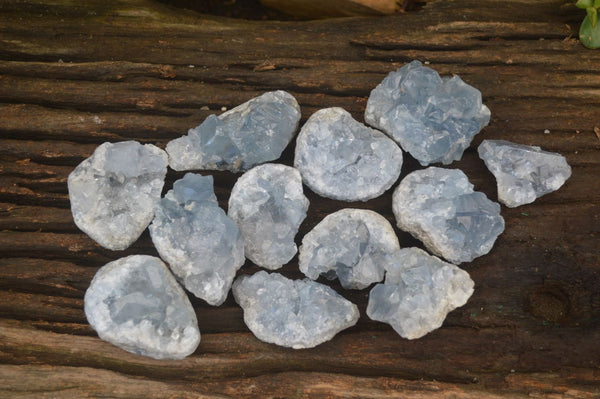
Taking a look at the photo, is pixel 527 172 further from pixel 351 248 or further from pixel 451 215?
pixel 351 248

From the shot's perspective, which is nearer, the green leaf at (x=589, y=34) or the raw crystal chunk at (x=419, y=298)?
the raw crystal chunk at (x=419, y=298)

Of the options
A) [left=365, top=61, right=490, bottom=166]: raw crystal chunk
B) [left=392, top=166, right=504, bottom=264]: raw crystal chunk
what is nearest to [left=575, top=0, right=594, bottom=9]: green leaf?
[left=365, top=61, right=490, bottom=166]: raw crystal chunk

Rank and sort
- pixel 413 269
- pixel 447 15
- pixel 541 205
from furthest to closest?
1. pixel 447 15
2. pixel 541 205
3. pixel 413 269

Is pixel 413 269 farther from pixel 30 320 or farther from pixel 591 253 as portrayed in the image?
pixel 30 320

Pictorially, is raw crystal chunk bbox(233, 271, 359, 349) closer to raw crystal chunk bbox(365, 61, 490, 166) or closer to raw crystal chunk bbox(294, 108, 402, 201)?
raw crystal chunk bbox(294, 108, 402, 201)

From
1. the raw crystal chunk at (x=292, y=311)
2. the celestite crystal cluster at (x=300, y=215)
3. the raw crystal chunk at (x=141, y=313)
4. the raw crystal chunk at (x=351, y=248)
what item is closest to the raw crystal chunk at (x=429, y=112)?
the celestite crystal cluster at (x=300, y=215)

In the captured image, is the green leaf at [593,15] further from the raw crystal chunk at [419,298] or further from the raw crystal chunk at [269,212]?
the raw crystal chunk at [269,212]

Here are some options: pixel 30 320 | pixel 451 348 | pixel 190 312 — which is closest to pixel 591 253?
pixel 451 348
